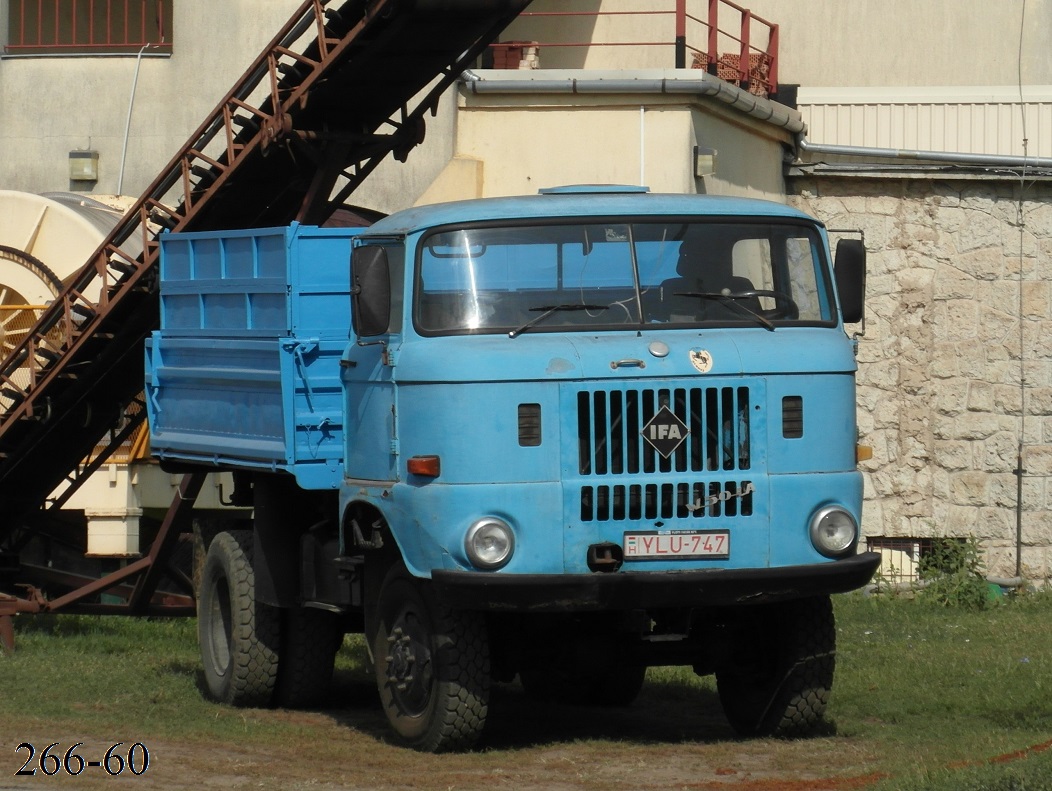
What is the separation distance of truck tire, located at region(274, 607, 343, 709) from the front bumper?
7.90 ft

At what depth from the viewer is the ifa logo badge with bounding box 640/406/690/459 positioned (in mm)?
7793

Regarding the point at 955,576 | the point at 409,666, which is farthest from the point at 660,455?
the point at 955,576

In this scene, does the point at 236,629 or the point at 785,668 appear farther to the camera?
the point at 236,629

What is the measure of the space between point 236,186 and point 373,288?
14.8 ft

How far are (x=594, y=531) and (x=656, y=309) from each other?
1.12m

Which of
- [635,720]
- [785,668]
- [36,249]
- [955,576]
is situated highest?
[36,249]

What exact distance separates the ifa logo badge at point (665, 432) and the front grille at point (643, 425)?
16 millimetres

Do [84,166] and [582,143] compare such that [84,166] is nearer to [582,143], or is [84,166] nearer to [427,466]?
[582,143]

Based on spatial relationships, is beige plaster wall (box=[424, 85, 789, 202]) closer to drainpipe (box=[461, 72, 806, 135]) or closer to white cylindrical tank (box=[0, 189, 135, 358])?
drainpipe (box=[461, 72, 806, 135])

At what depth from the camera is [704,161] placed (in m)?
14.9

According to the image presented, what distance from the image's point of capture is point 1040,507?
15.7m

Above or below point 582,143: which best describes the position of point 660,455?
below

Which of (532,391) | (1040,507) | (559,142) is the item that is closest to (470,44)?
(559,142)

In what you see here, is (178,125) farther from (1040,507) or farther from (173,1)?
(1040,507)
